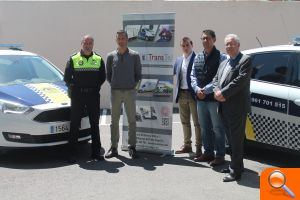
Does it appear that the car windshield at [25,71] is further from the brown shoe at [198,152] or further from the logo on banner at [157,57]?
the brown shoe at [198,152]

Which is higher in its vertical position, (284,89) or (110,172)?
(284,89)

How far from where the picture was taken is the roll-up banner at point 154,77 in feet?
23.2

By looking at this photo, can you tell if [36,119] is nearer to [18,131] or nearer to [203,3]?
[18,131]

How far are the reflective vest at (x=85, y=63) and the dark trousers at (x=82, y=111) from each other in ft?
1.08

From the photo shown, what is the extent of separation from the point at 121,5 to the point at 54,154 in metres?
5.92

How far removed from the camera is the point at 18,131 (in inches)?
259

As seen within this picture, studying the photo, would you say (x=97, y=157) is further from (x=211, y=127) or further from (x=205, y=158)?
(x=211, y=127)

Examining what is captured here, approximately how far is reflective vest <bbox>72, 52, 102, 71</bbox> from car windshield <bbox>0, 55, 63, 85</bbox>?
1179 mm

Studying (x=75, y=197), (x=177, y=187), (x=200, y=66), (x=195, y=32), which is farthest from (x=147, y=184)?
(x=195, y=32)

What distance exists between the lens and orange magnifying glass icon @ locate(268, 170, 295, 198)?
7.66ft

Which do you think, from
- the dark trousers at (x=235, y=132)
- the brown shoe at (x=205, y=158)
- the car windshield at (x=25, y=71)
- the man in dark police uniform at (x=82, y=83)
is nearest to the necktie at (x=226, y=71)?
the dark trousers at (x=235, y=132)

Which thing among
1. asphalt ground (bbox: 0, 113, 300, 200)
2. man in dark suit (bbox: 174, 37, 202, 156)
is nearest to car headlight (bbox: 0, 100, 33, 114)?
asphalt ground (bbox: 0, 113, 300, 200)

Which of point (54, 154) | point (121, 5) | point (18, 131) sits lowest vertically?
point (54, 154)

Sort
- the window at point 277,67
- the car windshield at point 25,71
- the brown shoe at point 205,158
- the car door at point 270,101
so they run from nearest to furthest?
1. the car door at point 270,101
2. the window at point 277,67
3. the brown shoe at point 205,158
4. the car windshield at point 25,71
